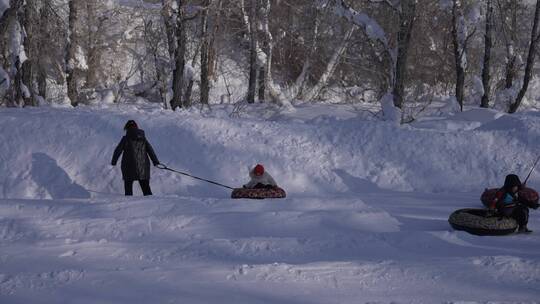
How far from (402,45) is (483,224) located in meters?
8.66

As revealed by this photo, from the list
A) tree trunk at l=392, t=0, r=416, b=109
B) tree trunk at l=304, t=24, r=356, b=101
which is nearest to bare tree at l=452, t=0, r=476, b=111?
tree trunk at l=304, t=24, r=356, b=101

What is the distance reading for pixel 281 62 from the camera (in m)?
25.6

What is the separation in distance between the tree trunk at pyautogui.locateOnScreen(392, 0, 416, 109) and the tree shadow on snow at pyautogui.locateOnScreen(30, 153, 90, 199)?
28.4ft

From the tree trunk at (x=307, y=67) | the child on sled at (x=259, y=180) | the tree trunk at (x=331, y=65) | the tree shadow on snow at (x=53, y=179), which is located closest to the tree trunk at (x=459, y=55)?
the tree trunk at (x=331, y=65)

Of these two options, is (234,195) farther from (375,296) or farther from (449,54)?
(449,54)

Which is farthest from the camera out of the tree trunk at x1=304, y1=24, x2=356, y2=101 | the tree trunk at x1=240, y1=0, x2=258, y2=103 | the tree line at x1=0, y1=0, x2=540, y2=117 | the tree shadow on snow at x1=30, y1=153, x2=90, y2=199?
the tree trunk at x1=304, y1=24, x2=356, y2=101

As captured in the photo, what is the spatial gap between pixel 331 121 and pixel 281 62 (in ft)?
43.3

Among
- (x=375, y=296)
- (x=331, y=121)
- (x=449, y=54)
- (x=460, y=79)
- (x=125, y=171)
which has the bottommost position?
(x=375, y=296)

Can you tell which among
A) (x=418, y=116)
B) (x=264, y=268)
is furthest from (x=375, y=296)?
(x=418, y=116)

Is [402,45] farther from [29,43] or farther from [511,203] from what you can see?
[29,43]

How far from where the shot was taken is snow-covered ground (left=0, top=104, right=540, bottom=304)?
499 centimetres

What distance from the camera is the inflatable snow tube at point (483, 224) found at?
22.3 feet

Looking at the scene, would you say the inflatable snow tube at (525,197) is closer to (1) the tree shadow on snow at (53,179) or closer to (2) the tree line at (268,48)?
(2) the tree line at (268,48)

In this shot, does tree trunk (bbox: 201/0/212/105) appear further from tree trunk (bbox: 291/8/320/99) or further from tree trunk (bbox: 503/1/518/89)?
tree trunk (bbox: 503/1/518/89)
